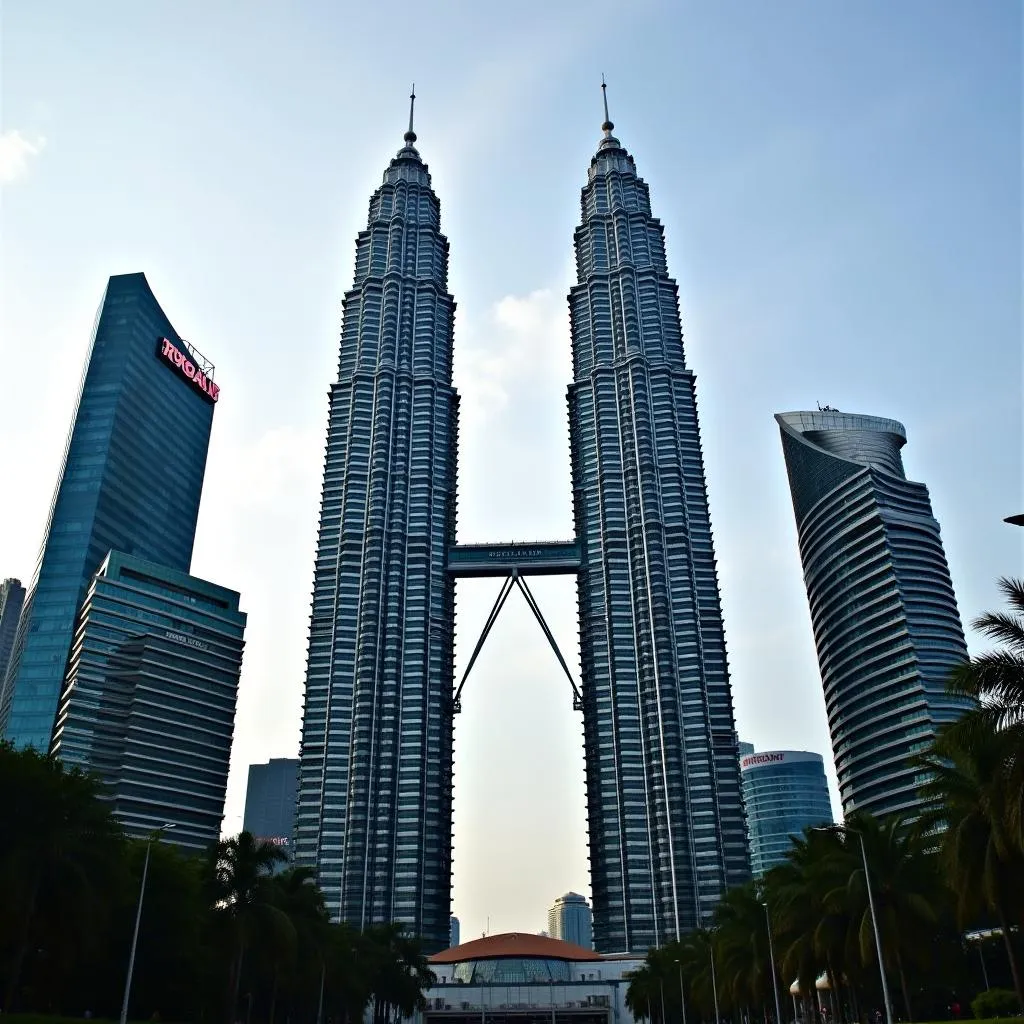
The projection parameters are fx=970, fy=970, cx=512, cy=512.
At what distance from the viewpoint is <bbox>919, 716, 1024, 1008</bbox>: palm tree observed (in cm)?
3525

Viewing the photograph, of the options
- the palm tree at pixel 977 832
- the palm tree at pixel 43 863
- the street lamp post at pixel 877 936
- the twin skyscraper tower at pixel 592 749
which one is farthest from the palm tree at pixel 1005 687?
the twin skyscraper tower at pixel 592 749

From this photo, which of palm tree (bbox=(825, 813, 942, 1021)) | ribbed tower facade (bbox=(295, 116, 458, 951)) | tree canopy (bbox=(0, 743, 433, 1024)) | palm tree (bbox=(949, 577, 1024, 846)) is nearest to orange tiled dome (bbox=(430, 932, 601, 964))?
ribbed tower facade (bbox=(295, 116, 458, 951))

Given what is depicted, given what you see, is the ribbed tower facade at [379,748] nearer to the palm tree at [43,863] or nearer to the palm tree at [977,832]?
the palm tree at [43,863]

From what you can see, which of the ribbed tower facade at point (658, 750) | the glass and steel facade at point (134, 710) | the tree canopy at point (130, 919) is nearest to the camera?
the tree canopy at point (130, 919)

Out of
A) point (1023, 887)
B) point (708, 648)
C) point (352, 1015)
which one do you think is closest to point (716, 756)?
point (708, 648)

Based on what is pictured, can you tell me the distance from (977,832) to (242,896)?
4617 cm

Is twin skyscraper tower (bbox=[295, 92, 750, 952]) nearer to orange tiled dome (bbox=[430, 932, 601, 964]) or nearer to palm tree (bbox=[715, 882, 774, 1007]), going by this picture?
orange tiled dome (bbox=[430, 932, 601, 964])

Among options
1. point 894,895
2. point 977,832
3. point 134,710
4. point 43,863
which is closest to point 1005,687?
point 977,832

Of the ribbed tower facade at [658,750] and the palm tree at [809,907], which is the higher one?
the ribbed tower facade at [658,750]

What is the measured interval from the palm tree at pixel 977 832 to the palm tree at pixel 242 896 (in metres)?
41.6

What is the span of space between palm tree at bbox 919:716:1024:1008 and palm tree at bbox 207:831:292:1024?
1638 inches

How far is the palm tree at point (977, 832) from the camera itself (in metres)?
35.2

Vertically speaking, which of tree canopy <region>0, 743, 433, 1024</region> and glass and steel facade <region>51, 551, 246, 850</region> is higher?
glass and steel facade <region>51, 551, 246, 850</region>

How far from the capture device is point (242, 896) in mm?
64812
